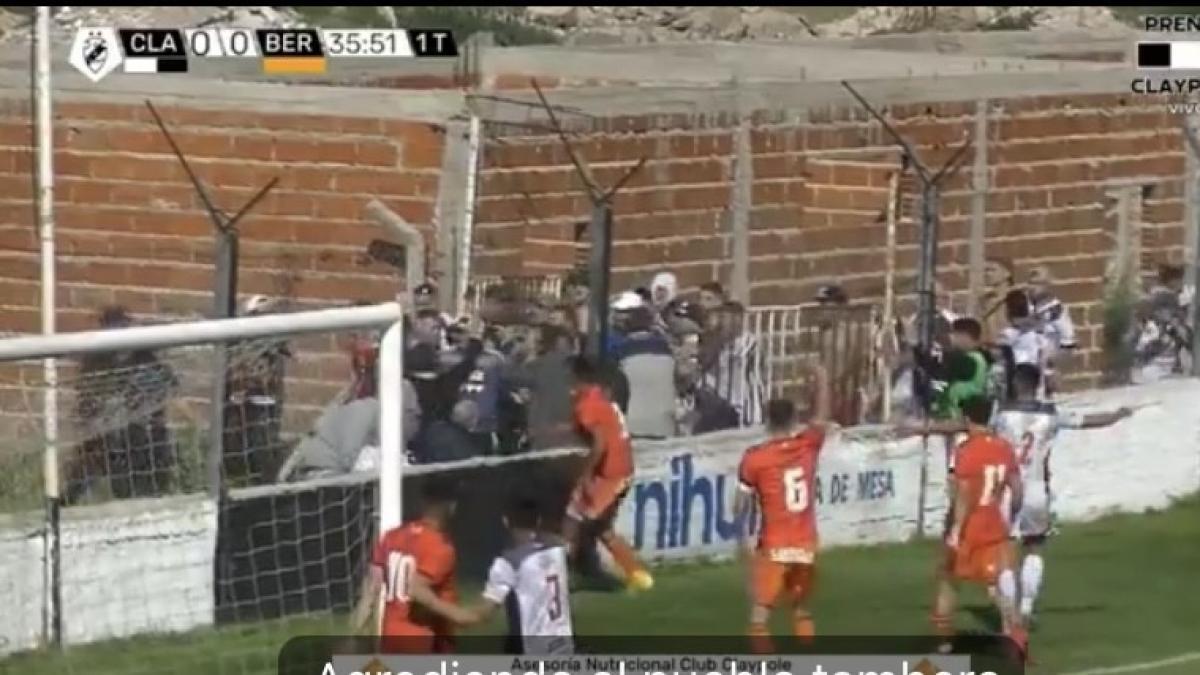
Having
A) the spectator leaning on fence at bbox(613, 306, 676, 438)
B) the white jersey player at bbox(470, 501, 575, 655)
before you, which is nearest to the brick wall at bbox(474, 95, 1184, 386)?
the spectator leaning on fence at bbox(613, 306, 676, 438)

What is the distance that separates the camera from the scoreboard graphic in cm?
2275

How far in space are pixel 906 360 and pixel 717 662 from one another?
17.8ft

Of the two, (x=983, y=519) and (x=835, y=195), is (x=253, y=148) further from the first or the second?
(x=983, y=519)

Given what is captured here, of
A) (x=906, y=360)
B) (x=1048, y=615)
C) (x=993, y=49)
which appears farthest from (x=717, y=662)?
(x=993, y=49)

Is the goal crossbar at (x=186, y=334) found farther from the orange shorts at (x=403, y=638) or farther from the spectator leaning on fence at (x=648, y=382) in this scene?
the spectator leaning on fence at (x=648, y=382)

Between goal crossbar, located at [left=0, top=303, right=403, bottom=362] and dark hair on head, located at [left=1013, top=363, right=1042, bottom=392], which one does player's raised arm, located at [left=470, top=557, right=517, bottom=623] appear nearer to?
goal crossbar, located at [left=0, top=303, right=403, bottom=362]

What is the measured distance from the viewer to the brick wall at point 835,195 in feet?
64.7

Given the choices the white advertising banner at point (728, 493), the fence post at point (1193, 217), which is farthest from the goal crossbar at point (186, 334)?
the fence post at point (1193, 217)

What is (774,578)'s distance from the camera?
48.6ft

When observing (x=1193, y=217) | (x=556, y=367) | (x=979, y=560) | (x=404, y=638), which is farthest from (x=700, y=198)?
(x=404, y=638)

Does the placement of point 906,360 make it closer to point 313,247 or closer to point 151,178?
point 313,247

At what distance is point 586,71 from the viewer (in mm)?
27875

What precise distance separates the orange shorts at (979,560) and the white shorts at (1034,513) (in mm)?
896

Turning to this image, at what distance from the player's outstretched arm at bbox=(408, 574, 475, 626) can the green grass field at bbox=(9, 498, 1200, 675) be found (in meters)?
1.93
